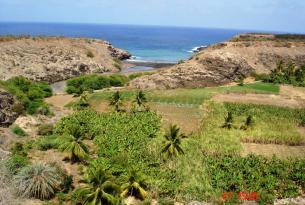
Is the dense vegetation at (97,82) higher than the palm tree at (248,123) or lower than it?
→ lower

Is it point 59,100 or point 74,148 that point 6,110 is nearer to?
point 59,100

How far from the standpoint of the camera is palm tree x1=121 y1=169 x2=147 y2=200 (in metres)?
33.6

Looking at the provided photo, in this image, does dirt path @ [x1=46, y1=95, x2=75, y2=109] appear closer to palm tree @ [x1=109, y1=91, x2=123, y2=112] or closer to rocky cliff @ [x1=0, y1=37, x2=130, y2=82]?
palm tree @ [x1=109, y1=91, x2=123, y2=112]

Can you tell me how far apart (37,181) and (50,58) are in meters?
69.6

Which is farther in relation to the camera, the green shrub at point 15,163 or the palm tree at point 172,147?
the palm tree at point 172,147

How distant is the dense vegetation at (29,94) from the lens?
5906 cm

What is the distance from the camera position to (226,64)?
86.8m

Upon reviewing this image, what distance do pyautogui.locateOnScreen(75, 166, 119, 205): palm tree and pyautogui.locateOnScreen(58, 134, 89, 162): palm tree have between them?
355 inches

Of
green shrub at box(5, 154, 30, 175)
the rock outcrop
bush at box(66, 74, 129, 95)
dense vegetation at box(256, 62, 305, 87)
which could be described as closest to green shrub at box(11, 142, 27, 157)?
green shrub at box(5, 154, 30, 175)

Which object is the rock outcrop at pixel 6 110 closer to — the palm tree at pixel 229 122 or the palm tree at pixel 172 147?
the palm tree at pixel 172 147

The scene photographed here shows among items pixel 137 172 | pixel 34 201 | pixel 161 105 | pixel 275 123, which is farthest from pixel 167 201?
pixel 161 105

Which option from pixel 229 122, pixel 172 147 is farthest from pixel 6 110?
pixel 229 122

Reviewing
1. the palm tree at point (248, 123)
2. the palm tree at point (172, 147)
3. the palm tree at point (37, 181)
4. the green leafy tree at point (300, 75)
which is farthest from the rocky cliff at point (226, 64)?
the palm tree at point (37, 181)

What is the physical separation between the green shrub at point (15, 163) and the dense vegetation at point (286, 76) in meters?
55.0
